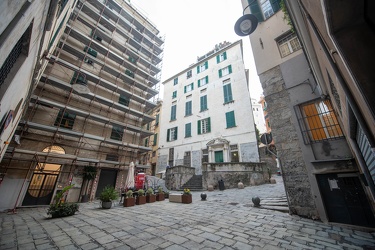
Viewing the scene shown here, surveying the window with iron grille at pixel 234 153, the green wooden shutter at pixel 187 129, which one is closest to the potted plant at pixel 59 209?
the window with iron grille at pixel 234 153

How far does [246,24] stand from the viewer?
4469mm

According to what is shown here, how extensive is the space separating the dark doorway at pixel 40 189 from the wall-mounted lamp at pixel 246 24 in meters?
13.9

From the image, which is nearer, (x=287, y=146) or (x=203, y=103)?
(x=287, y=146)

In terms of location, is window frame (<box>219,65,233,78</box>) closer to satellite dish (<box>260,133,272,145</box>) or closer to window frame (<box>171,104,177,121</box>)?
window frame (<box>171,104,177,121</box>)

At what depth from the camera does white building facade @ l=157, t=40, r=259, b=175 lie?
51.5 ft

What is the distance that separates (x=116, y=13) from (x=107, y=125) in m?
12.3

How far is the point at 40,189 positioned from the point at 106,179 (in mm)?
4059

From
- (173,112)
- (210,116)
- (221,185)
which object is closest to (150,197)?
(221,185)

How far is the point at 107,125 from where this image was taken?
1334cm

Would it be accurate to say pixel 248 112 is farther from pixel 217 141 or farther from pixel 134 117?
pixel 134 117

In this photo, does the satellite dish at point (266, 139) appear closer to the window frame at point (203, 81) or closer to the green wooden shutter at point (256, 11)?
the green wooden shutter at point (256, 11)

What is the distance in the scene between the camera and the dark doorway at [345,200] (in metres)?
4.32

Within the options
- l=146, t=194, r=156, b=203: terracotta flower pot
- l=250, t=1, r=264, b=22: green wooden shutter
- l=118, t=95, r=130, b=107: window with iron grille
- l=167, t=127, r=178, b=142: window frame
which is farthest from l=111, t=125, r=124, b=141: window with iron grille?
l=250, t=1, r=264, b=22: green wooden shutter

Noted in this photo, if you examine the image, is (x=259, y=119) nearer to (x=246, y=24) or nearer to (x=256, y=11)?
(x=256, y=11)
